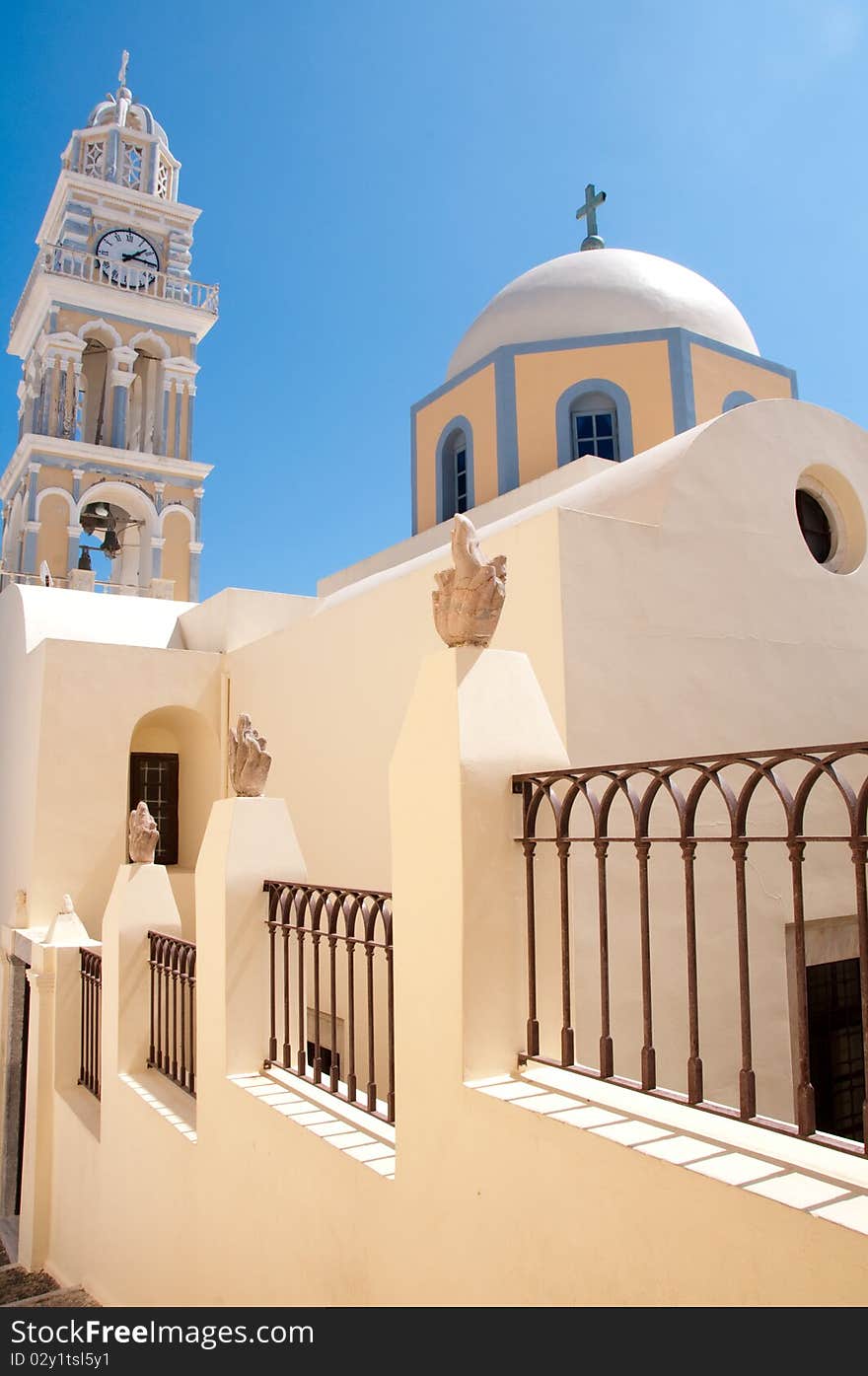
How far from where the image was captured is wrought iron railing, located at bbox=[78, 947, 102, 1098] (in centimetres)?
718

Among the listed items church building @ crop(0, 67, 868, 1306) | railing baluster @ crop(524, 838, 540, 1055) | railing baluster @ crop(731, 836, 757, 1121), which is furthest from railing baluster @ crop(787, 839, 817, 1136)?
railing baluster @ crop(524, 838, 540, 1055)

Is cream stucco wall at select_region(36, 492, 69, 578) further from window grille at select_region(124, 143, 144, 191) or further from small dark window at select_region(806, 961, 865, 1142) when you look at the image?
small dark window at select_region(806, 961, 865, 1142)

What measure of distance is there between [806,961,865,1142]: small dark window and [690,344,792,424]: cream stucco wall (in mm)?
6002

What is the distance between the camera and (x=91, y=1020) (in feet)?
24.1

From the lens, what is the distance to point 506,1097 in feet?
9.43

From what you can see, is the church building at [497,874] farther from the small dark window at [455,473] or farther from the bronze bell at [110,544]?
the bronze bell at [110,544]

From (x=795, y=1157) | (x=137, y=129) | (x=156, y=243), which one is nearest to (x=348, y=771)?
(x=795, y=1157)

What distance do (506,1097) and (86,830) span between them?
7.03 meters

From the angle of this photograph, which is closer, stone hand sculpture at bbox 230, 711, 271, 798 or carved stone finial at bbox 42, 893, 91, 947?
stone hand sculpture at bbox 230, 711, 271, 798

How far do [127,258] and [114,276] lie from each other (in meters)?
0.70

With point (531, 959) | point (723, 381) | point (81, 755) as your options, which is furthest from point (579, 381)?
point (531, 959)

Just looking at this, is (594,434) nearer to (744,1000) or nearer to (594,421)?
(594,421)

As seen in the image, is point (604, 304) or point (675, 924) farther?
point (604, 304)

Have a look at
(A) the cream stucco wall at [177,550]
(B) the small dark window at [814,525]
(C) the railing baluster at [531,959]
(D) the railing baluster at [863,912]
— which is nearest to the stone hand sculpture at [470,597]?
(C) the railing baluster at [531,959]
